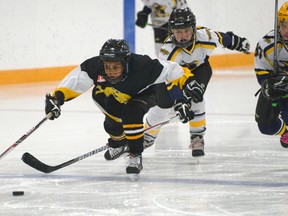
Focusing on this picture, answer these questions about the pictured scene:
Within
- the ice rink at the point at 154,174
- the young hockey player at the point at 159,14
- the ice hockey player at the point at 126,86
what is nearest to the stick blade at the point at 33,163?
the ice rink at the point at 154,174

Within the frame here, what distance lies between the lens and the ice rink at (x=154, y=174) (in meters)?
3.73

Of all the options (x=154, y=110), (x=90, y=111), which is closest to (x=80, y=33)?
(x=90, y=111)

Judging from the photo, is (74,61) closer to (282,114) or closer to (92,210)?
(282,114)

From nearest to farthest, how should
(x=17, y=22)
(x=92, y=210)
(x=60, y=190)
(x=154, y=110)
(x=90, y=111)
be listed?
(x=92, y=210) < (x=60, y=190) < (x=154, y=110) < (x=90, y=111) < (x=17, y=22)

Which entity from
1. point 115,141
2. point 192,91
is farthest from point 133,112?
point 115,141

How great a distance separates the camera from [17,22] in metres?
8.13

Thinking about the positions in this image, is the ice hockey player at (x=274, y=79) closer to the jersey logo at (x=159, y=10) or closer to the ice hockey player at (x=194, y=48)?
the ice hockey player at (x=194, y=48)

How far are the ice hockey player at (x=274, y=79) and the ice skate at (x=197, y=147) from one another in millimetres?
366

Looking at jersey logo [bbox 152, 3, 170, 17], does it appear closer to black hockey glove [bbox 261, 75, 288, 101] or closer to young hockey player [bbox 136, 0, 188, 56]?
young hockey player [bbox 136, 0, 188, 56]

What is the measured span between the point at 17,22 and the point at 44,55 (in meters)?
0.46

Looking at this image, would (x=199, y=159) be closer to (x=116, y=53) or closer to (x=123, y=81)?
(x=123, y=81)

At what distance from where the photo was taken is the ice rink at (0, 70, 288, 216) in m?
3.73

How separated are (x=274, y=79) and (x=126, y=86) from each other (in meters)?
0.84

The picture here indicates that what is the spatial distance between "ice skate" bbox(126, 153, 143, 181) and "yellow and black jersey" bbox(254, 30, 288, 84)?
0.86 m
